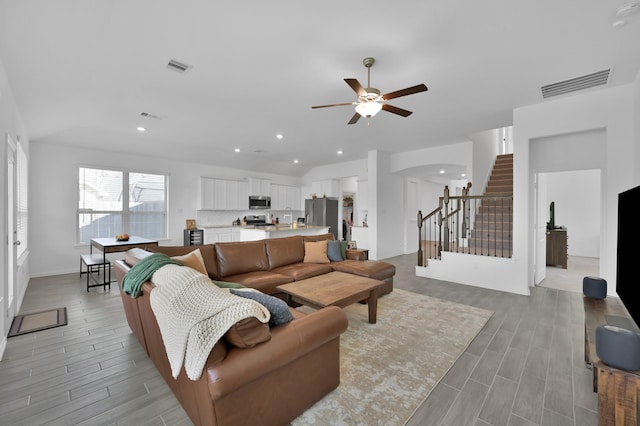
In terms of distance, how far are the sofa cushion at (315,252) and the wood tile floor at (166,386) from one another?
7.85ft

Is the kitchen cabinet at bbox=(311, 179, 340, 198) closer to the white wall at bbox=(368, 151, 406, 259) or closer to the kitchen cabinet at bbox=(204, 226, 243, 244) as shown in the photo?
the white wall at bbox=(368, 151, 406, 259)

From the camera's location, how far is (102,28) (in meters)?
2.23

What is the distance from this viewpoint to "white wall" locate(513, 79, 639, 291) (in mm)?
3529

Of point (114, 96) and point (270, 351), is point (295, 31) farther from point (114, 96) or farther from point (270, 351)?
point (114, 96)

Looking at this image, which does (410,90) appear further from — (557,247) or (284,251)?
(557,247)

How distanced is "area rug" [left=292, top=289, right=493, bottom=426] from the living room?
1962 mm

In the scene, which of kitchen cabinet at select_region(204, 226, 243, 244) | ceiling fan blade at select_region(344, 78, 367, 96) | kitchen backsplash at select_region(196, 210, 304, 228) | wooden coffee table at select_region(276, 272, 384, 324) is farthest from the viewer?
kitchen backsplash at select_region(196, 210, 304, 228)

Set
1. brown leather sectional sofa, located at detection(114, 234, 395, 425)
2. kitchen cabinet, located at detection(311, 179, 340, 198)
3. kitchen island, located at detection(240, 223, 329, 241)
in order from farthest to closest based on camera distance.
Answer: kitchen cabinet, located at detection(311, 179, 340, 198)
kitchen island, located at detection(240, 223, 329, 241)
brown leather sectional sofa, located at detection(114, 234, 395, 425)

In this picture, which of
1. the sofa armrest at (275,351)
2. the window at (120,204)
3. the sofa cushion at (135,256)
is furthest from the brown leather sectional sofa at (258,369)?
the window at (120,204)

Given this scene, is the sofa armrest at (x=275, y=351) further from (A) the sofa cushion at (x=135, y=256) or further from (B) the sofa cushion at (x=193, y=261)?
(A) the sofa cushion at (x=135, y=256)

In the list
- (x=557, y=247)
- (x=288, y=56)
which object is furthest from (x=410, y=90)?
(x=557, y=247)

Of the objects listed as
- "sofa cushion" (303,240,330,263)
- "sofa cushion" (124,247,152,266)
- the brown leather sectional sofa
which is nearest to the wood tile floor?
the brown leather sectional sofa

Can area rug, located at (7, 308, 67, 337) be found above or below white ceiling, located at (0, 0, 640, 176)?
below

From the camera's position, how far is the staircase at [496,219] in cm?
527
